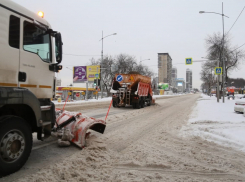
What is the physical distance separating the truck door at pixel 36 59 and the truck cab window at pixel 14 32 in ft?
0.31

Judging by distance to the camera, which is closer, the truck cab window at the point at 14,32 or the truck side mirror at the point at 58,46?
the truck cab window at the point at 14,32

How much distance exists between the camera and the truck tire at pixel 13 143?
333 centimetres

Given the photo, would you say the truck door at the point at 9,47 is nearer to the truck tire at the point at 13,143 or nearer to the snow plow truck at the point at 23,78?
the snow plow truck at the point at 23,78

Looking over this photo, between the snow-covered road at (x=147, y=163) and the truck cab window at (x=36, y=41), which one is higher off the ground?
the truck cab window at (x=36, y=41)

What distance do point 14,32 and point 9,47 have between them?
1.13 feet

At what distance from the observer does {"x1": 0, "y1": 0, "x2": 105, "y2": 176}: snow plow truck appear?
11.4ft

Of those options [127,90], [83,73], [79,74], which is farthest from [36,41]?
[79,74]

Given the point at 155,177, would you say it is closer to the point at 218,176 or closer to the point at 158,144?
the point at 218,176

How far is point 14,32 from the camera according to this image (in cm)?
387

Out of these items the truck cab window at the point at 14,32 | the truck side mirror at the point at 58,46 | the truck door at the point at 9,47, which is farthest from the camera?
the truck side mirror at the point at 58,46

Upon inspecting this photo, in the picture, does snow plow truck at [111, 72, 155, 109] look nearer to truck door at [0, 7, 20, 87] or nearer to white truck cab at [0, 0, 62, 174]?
white truck cab at [0, 0, 62, 174]

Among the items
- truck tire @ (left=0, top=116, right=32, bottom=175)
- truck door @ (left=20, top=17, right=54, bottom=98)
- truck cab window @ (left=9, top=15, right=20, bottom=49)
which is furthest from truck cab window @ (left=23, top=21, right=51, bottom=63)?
truck tire @ (left=0, top=116, right=32, bottom=175)

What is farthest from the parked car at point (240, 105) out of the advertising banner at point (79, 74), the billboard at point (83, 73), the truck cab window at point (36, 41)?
the advertising banner at point (79, 74)

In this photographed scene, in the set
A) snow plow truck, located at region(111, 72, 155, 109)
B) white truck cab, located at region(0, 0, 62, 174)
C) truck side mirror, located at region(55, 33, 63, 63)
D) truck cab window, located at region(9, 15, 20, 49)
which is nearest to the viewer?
white truck cab, located at region(0, 0, 62, 174)
